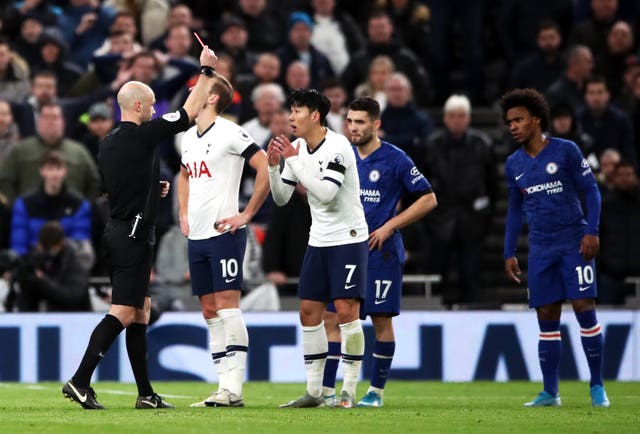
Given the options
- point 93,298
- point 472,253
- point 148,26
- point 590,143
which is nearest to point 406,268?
point 472,253

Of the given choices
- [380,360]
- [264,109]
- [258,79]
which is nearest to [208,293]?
[380,360]

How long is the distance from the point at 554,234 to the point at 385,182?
1.43m

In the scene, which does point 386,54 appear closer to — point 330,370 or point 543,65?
point 543,65

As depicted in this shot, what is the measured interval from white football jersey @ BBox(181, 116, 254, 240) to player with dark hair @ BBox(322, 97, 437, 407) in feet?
3.27

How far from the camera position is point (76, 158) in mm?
17688

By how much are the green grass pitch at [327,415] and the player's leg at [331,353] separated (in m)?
0.42

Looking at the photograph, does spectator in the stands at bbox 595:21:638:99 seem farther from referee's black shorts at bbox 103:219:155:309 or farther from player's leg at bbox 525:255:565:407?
referee's black shorts at bbox 103:219:155:309

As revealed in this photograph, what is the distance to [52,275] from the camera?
16.4 m

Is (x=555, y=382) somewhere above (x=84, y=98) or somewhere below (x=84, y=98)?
below

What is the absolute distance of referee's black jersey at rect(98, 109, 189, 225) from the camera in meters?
10.8

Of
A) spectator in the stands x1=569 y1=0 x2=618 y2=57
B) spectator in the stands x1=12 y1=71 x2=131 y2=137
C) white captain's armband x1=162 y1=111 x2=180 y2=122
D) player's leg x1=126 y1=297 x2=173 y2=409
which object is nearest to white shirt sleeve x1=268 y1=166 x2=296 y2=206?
white captain's armband x1=162 y1=111 x2=180 y2=122

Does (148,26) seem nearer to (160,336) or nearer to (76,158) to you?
(76,158)

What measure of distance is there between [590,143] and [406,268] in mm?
2708

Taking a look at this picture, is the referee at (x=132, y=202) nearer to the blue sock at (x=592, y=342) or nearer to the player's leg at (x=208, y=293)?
the player's leg at (x=208, y=293)
